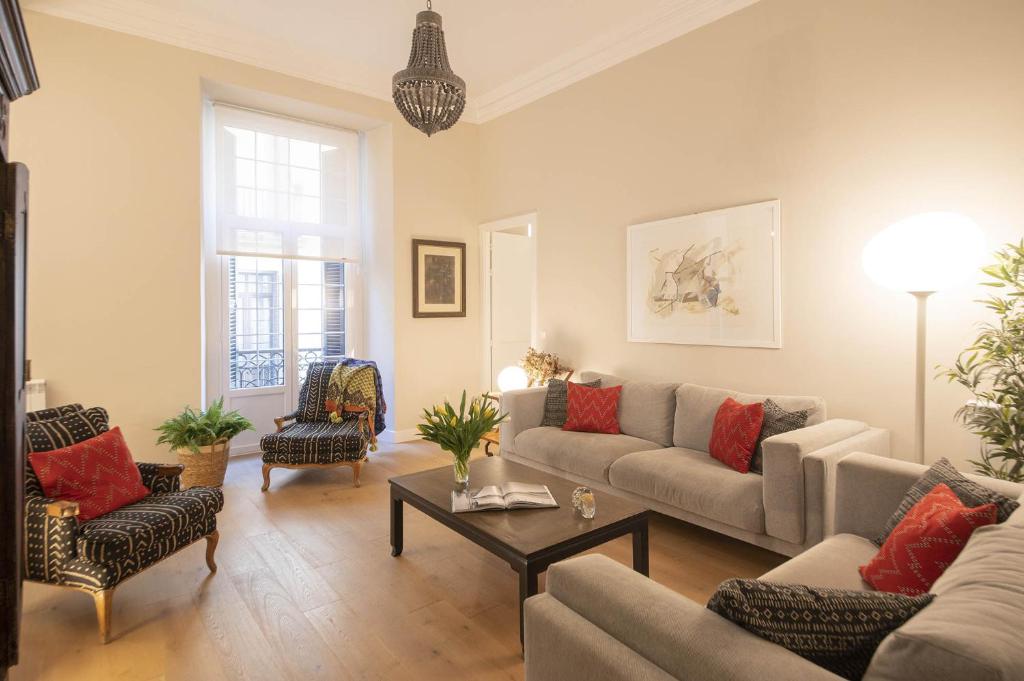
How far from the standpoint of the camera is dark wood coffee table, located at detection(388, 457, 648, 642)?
2232 millimetres

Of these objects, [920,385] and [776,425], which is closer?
[920,385]

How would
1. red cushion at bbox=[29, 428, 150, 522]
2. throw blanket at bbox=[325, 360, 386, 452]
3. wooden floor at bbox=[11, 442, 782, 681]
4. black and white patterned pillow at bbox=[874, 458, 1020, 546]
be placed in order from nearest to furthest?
1. black and white patterned pillow at bbox=[874, 458, 1020, 546]
2. wooden floor at bbox=[11, 442, 782, 681]
3. red cushion at bbox=[29, 428, 150, 522]
4. throw blanket at bbox=[325, 360, 386, 452]

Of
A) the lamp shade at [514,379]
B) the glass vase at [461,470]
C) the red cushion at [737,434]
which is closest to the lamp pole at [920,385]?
the red cushion at [737,434]

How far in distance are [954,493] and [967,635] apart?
4.02 ft

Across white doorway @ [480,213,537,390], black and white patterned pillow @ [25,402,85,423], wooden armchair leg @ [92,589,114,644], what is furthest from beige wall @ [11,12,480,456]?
white doorway @ [480,213,537,390]

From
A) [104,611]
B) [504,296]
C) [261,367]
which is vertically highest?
[504,296]

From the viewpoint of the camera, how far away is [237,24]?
4.55 meters

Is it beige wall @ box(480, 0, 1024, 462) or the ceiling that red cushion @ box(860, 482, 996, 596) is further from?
the ceiling

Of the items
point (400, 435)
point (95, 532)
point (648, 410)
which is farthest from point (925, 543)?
point (400, 435)

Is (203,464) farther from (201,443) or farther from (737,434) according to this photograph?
(737,434)

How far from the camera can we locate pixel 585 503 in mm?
2514

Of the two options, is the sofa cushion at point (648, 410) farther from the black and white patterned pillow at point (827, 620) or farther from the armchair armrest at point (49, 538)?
the armchair armrest at point (49, 538)

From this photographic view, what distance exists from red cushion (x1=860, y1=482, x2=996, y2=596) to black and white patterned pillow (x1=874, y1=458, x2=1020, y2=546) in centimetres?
5

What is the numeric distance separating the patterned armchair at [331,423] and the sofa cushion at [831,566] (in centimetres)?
330
